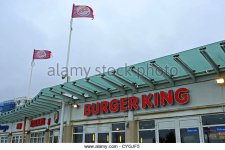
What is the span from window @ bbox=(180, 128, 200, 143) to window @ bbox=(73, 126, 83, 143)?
7.14 m

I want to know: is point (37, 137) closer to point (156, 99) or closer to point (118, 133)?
point (118, 133)

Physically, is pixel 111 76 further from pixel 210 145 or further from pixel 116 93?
pixel 210 145

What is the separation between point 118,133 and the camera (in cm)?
1395

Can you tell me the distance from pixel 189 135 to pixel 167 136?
1173mm

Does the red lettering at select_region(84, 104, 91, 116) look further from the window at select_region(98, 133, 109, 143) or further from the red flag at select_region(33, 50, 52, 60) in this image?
the red flag at select_region(33, 50, 52, 60)

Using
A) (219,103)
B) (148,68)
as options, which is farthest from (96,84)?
(219,103)

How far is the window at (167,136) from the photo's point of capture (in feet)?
38.4

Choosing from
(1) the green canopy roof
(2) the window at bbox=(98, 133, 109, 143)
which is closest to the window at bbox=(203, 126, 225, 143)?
(1) the green canopy roof

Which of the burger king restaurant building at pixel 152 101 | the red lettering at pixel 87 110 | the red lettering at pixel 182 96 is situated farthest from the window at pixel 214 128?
the red lettering at pixel 87 110

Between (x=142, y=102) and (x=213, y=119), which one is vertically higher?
(x=142, y=102)

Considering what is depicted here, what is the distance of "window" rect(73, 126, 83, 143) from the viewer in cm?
1584

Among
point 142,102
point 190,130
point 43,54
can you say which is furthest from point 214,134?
point 43,54

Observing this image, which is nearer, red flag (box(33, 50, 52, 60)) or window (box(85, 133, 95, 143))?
window (box(85, 133, 95, 143))

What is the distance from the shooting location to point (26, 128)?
79.3 feet
